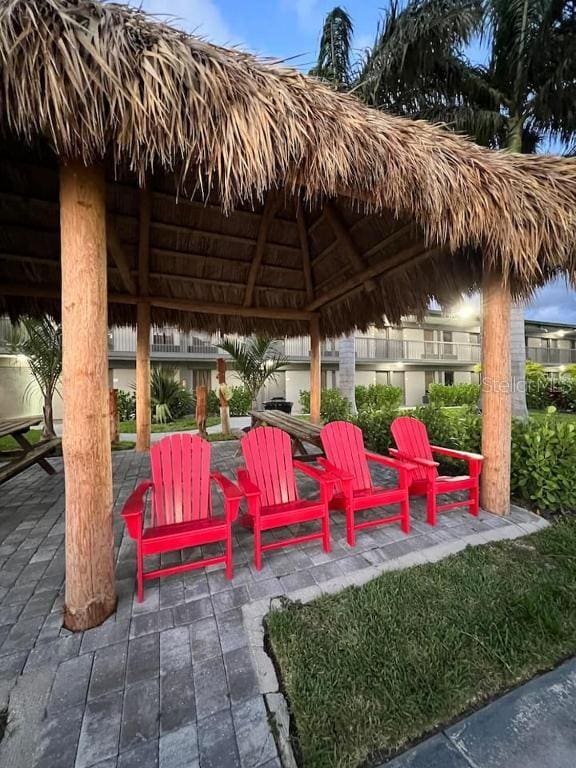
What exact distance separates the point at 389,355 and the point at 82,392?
711 inches

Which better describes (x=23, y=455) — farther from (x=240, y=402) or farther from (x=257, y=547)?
(x=240, y=402)

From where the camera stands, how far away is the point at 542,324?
21.2 meters

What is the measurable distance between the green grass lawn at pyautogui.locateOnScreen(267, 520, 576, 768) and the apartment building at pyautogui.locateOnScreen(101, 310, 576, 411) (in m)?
13.3

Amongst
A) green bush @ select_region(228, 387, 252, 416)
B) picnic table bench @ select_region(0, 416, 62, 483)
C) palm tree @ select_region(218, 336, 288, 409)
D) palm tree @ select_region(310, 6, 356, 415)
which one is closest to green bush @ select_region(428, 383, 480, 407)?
green bush @ select_region(228, 387, 252, 416)

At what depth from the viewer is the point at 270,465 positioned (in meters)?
2.81

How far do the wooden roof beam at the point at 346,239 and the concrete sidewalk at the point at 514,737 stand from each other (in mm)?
4780

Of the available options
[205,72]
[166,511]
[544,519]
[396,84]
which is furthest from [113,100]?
[396,84]

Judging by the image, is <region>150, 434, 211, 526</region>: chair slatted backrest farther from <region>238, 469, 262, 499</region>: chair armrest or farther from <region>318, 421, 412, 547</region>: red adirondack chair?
<region>318, 421, 412, 547</region>: red adirondack chair

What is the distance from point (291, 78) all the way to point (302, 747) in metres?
3.64

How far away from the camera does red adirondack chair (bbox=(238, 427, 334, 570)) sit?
7.77 feet

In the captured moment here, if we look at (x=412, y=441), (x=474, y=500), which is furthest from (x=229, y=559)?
(x=474, y=500)

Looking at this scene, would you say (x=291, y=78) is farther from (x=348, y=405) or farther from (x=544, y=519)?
(x=348, y=405)

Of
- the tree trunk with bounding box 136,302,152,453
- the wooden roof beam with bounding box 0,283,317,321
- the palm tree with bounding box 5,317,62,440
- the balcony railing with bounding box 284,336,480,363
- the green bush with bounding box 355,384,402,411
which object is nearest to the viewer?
the wooden roof beam with bounding box 0,283,317,321

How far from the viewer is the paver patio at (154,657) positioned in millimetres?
1262
